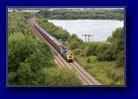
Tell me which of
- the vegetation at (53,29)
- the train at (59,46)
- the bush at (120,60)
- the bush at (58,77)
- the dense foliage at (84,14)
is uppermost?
the dense foliage at (84,14)

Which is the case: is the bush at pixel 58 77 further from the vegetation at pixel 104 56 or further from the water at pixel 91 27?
the water at pixel 91 27

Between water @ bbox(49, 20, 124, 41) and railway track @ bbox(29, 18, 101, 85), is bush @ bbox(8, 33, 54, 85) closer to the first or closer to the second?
railway track @ bbox(29, 18, 101, 85)

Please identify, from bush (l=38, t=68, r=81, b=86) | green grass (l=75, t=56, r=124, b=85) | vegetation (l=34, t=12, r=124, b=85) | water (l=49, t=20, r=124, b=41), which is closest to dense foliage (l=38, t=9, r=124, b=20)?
water (l=49, t=20, r=124, b=41)

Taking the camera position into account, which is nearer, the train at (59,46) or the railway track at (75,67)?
the railway track at (75,67)

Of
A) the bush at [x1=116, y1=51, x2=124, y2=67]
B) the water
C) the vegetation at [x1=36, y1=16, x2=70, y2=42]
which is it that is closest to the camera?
the bush at [x1=116, y1=51, x2=124, y2=67]

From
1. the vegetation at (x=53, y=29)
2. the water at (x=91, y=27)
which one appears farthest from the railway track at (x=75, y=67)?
the water at (x=91, y=27)

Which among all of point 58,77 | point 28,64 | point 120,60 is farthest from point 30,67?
point 120,60

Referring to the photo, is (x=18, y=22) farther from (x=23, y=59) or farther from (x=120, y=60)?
(x=120, y=60)
